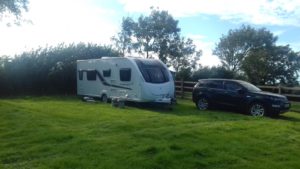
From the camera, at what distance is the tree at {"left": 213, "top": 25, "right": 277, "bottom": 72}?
64.8 meters

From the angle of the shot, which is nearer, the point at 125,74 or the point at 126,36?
the point at 125,74

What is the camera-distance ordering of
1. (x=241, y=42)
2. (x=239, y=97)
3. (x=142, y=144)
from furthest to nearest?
(x=241, y=42)
(x=239, y=97)
(x=142, y=144)

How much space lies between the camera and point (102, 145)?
9367 mm

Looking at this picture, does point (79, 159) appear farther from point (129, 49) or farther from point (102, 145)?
point (129, 49)

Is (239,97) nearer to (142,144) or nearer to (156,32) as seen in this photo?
(142,144)

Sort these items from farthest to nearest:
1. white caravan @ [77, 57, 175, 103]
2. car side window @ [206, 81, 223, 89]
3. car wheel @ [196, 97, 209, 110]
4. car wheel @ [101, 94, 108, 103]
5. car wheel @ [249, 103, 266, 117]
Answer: car wheel @ [101, 94, 108, 103]
car wheel @ [196, 97, 209, 110]
white caravan @ [77, 57, 175, 103]
car side window @ [206, 81, 223, 89]
car wheel @ [249, 103, 266, 117]

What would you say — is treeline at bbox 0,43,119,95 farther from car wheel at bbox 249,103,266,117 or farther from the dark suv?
car wheel at bbox 249,103,266,117

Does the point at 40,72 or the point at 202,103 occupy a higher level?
the point at 40,72

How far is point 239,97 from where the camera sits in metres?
19.2

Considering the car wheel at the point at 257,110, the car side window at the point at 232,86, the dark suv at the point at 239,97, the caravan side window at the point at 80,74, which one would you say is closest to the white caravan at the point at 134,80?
the dark suv at the point at 239,97

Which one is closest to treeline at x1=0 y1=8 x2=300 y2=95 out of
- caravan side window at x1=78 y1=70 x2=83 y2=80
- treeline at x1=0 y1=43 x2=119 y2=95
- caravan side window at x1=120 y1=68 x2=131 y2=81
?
treeline at x1=0 y1=43 x2=119 y2=95

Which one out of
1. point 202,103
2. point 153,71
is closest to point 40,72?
point 153,71

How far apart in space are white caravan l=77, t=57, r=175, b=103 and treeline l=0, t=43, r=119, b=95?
25.8 ft

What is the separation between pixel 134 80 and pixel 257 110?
20.8 feet
